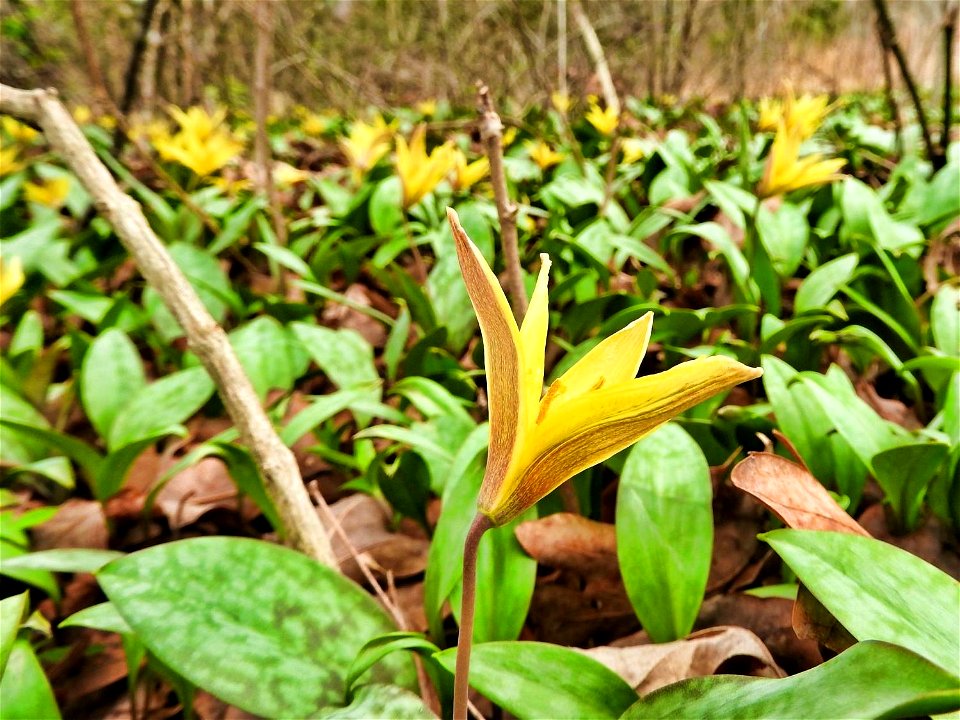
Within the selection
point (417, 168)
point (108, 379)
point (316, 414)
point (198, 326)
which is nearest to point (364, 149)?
point (417, 168)

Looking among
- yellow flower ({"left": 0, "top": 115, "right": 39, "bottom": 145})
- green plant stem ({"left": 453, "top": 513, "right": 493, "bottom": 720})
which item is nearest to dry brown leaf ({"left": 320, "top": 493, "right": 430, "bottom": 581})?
green plant stem ({"left": 453, "top": 513, "right": 493, "bottom": 720})

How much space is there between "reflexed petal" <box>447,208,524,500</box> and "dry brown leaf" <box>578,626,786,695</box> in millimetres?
327

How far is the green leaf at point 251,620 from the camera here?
641 mm

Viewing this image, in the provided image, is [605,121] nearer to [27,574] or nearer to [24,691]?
[27,574]

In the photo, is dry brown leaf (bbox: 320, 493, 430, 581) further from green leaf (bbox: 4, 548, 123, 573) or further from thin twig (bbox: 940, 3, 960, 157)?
thin twig (bbox: 940, 3, 960, 157)

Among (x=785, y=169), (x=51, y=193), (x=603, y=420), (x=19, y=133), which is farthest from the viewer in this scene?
(x=19, y=133)

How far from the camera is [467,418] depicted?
114cm

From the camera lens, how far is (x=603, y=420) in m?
0.43

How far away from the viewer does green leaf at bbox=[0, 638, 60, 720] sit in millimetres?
733

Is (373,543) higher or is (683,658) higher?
(683,658)

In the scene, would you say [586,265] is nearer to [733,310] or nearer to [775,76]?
[733,310]

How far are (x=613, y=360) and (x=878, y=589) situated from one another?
1.06 ft

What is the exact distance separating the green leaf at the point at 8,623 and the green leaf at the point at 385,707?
12.0 inches

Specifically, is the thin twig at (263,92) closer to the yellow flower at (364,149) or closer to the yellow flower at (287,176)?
the yellow flower at (364,149)
